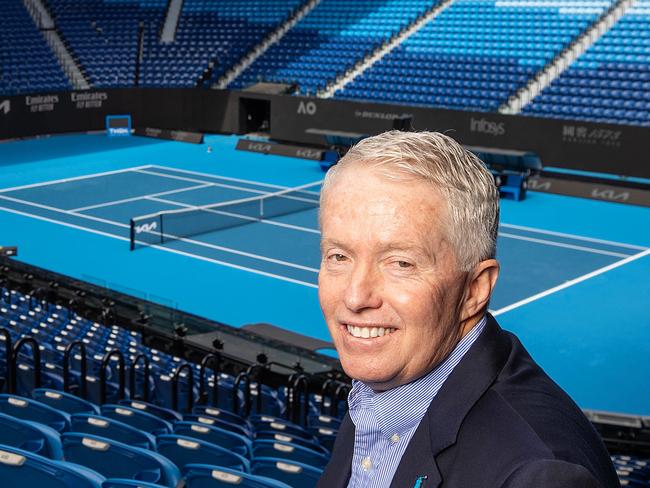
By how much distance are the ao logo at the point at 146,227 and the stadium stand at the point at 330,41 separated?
1484cm

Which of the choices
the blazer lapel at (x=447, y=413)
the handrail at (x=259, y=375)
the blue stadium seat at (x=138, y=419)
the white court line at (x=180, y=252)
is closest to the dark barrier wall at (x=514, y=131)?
the white court line at (x=180, y=252)

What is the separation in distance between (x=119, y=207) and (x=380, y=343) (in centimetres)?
2236

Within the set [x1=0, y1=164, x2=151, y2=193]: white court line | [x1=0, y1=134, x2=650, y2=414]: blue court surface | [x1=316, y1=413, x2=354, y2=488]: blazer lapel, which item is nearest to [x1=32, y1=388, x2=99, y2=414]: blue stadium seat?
[x1=316, y1=413, x2=354, y2=488]: blazer lapel

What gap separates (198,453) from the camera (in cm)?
576

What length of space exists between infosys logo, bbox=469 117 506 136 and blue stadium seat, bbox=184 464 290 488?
25.0 metres

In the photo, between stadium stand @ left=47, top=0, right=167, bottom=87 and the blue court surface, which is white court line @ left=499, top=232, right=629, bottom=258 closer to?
the blue court surface

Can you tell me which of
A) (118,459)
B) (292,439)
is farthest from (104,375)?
(118,459)

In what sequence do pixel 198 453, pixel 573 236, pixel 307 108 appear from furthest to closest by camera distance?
pixel 307 108, pixel 573 236, pixel 198 453

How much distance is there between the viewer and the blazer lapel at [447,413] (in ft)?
6.20

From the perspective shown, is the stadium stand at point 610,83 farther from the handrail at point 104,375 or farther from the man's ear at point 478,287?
the man's ear at point 478,287

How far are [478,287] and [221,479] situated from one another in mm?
2858

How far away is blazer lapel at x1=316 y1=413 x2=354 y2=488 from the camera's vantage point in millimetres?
2229

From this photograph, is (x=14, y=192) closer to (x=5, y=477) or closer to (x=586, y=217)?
(x=586, y=217)

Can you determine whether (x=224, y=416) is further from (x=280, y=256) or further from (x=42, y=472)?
(x=280, y=256)
